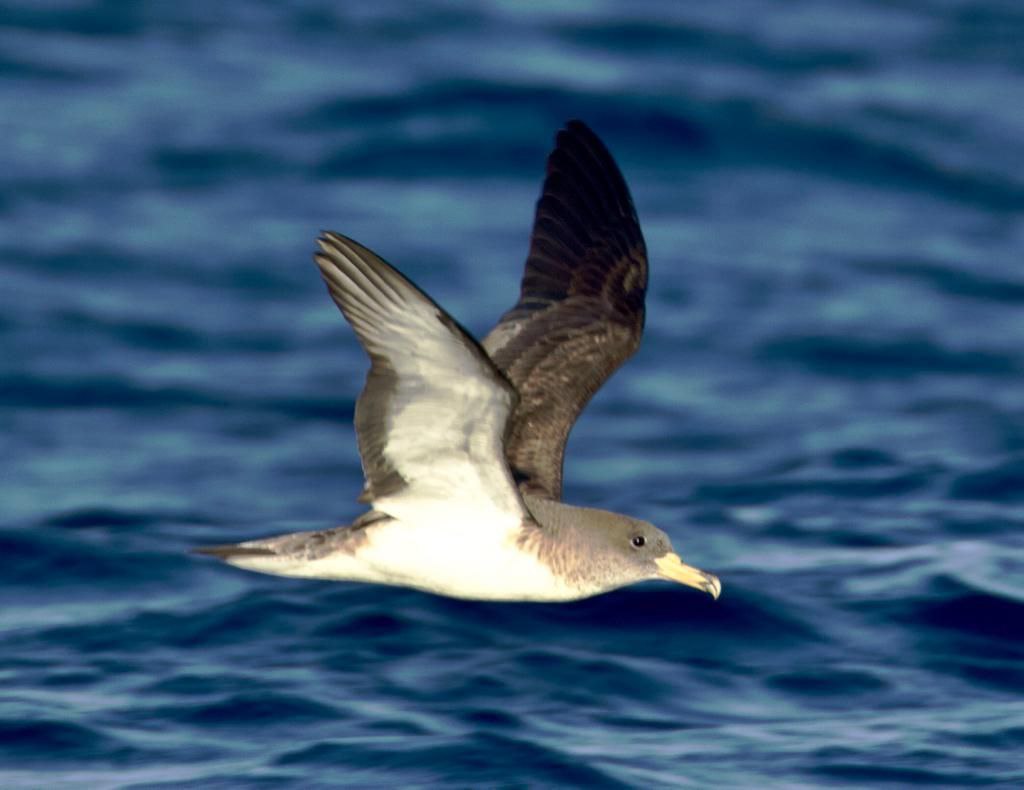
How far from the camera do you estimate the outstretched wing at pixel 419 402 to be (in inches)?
229

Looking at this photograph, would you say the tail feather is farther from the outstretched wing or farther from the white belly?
the outstretched wing

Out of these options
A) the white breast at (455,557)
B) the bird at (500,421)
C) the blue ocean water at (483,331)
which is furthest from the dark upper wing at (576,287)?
the blue ocean water at (483,331)

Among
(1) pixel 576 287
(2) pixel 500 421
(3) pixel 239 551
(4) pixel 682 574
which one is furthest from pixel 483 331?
(2) pixel 500 421

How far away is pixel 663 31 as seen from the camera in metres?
17.5

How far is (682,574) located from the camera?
24.5ft

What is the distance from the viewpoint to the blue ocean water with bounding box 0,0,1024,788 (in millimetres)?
7930

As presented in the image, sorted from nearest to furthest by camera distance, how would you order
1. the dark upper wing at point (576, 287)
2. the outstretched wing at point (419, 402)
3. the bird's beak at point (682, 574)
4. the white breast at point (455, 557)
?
the outstretched wing at point (419, 402)
the white breast at point (455, 557)
the bird's beak at point (682, 574)
the dark upper wing at point (576, 287)

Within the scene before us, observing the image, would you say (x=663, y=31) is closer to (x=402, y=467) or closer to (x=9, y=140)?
(x=9, y=140)

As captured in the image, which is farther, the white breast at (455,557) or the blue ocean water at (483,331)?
the blue ocean water at (483,331)

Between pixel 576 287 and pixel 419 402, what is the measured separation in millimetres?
2390

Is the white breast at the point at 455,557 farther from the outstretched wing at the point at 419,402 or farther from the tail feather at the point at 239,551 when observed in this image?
the tail feather at the point at 239,551

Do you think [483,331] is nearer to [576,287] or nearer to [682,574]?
[576,287]

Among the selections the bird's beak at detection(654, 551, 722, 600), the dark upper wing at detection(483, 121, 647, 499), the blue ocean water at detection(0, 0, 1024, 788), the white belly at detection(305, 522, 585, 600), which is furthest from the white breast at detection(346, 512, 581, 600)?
the dark upper wing at detection(483, 121, 647, 499)

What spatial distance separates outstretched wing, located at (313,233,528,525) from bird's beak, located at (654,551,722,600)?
73 cm
